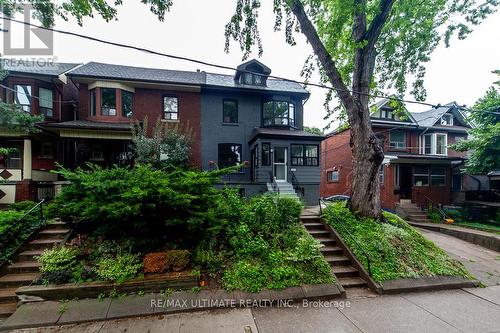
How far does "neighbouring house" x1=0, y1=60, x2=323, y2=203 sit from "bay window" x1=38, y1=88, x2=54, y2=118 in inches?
7.3

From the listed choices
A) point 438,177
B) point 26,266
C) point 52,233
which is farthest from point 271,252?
point 438,177

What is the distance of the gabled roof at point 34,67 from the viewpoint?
458 inches

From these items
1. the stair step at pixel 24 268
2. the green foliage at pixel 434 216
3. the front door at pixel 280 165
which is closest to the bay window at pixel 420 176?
the green foliage at pixel 434 216

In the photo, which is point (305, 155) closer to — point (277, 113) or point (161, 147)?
point (277, 113)

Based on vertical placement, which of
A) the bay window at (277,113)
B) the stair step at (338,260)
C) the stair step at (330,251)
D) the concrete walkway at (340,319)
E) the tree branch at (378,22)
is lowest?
the concrete walkway at (340,319)

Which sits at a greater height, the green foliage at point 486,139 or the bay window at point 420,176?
the green foliage at point 486,139

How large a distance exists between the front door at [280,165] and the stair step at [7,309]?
11.2 meters

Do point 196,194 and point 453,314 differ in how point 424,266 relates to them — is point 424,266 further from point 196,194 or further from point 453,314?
point 196,194

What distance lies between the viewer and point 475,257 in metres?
7.59

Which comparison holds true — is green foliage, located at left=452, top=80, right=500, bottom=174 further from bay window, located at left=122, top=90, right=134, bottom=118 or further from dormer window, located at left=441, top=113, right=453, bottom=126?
bay window, located at left=122, top=90, right=134, bottom=118

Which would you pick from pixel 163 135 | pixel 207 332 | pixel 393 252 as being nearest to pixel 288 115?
pixel 163 135

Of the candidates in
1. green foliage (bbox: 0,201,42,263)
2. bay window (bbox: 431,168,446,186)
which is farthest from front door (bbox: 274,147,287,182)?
bay window (bbox: 431,168,446,186)

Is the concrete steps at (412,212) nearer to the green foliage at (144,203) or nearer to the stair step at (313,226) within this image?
the stair step at (313,226)

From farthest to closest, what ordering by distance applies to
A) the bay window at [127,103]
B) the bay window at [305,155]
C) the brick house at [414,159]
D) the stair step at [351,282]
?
1. the brick house at [414,159]
2. the bay window at [305,155]
3. the bay window at [127,103]
4. the stair step at [351,282]
